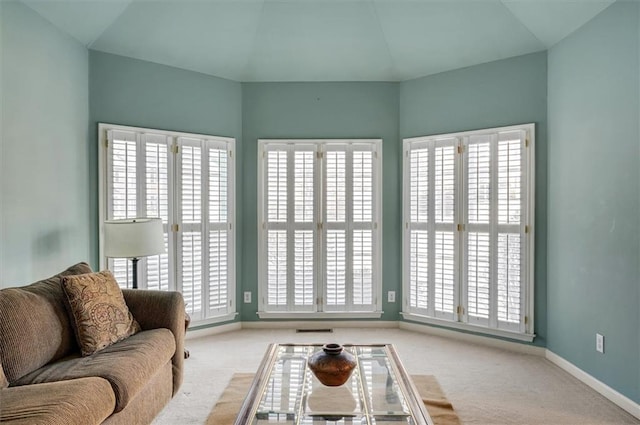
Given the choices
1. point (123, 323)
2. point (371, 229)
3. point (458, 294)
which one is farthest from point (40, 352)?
point (458, 294)

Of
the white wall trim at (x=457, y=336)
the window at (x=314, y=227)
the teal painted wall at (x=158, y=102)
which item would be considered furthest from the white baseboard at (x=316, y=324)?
the teal painted wall at (x=158, y=102)

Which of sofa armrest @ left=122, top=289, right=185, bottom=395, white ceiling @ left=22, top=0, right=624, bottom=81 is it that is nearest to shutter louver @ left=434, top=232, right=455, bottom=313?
white ceiling @ left=22, top=0, right=624, bottom=81

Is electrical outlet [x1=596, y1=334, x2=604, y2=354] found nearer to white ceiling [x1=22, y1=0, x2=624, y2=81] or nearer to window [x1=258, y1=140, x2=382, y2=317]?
window [x1=258, y1=140, x2=382, y2=317]

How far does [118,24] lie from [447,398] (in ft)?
13.4

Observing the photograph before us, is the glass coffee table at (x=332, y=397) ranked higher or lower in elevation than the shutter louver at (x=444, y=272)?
lower

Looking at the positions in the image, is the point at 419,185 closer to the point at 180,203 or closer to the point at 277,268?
the point at 277,268

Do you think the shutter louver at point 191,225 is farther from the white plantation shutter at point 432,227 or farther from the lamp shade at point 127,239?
the white plantation shutter at point 432,227

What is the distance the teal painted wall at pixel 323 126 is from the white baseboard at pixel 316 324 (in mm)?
87

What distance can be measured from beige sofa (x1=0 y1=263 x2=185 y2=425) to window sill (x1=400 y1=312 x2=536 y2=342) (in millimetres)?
2645

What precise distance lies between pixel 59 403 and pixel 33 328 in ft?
2.29

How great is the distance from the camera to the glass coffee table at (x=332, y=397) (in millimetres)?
1959

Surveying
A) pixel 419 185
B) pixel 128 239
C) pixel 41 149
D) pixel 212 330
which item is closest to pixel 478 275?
pixel 419 185

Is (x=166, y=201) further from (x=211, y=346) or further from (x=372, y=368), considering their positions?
(x=372, y=368)

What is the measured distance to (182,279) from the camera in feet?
14.2
